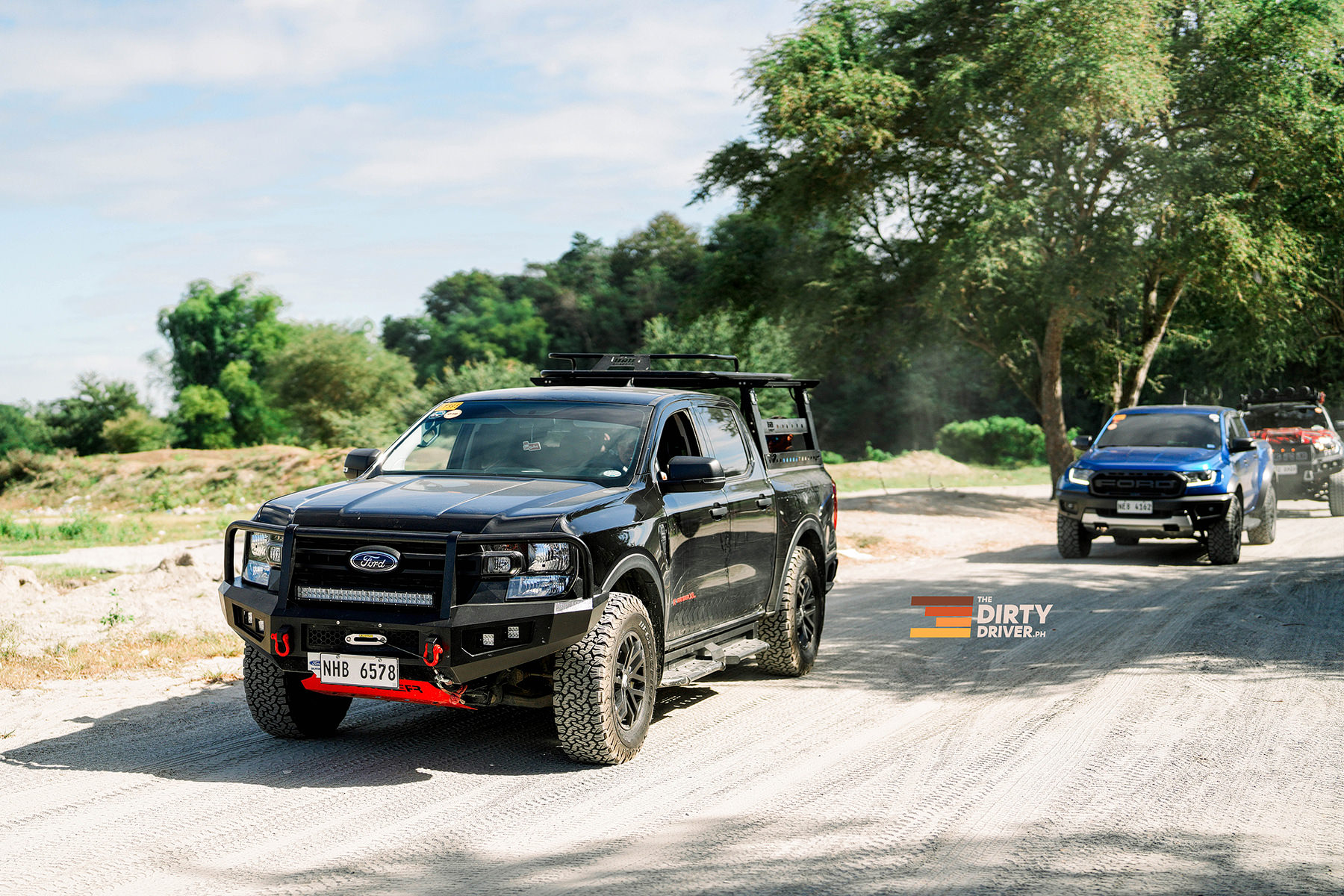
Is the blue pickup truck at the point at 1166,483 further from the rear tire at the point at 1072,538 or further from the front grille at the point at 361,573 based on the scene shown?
the front grille at the point at 361,573

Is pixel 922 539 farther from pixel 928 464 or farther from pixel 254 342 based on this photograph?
pixel 254 342

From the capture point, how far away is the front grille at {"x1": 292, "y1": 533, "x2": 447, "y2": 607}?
5.71m

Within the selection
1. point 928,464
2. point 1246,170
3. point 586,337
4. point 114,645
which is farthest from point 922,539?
point 586,337

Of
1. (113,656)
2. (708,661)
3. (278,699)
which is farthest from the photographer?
(113,656)

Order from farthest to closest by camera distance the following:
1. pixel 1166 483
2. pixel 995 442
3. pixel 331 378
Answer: pixel 331 378, pixel 995 442, pixel 1166 483

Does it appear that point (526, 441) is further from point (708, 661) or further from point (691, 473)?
point (708, 661)

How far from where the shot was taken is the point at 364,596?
580cm

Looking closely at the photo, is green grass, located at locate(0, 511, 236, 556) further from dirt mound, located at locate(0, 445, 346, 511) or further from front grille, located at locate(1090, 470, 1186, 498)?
front grille, located at locate(1090, 470, 1186, 498)

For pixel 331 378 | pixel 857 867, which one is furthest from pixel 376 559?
pixel 331 378

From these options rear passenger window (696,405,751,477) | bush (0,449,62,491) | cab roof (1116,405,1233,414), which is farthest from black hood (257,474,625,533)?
bush (0,449,62,491)

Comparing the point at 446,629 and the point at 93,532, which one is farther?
the point at 93,532

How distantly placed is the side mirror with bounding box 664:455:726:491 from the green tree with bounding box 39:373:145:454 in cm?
6546

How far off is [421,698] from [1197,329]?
29.1 m

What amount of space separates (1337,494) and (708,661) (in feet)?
63.6
